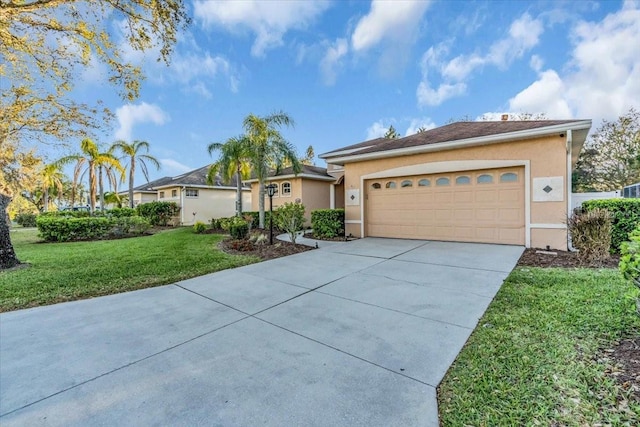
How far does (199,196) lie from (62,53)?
14364mm

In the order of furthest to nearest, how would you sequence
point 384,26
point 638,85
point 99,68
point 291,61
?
point 638,85 → point 291,61 → point 384,26 → point 99,68

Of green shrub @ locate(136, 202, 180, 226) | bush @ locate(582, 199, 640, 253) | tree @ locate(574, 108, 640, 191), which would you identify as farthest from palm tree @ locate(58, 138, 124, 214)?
tree @ locate(574, 108, 640, 191)

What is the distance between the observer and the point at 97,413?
6.88ft

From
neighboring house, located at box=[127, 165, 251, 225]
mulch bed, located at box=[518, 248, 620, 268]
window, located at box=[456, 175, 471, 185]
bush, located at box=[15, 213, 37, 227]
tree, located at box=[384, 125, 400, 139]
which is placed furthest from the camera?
tree, located at box=[384, 125, 400, 139]

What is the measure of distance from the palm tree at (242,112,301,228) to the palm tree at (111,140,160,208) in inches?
498

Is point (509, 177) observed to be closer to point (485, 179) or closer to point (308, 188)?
point (485, 179)

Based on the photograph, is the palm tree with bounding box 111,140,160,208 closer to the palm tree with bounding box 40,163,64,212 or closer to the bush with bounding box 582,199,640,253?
the palm tree with bounding box 40,163,64,212

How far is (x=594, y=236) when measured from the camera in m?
6.07

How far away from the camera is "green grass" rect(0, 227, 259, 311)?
16.4ft

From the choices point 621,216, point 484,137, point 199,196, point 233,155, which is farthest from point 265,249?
point 199,196

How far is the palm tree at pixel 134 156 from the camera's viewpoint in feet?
65.6

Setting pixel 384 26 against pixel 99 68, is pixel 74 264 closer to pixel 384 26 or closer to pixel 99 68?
pixel 99 68

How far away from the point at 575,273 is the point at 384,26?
10295mm

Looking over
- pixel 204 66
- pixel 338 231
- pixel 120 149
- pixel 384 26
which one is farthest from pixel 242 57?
pixel 120 149
